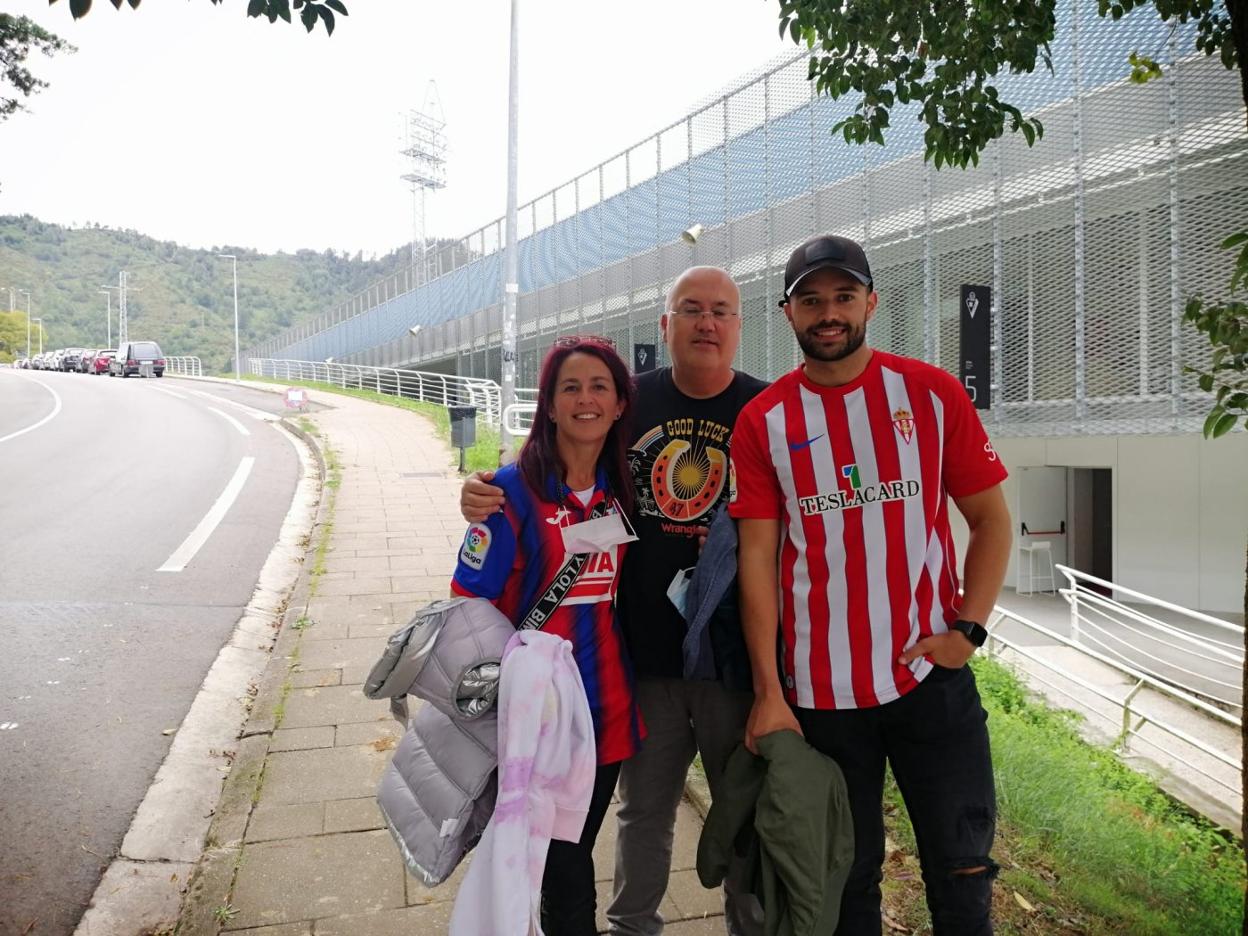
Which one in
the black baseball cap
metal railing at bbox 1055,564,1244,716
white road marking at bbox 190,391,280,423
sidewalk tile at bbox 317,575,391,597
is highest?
white road marking at bbox 190,391,280,423

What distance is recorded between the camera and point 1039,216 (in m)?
9.48

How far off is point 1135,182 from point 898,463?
7834 millimetres

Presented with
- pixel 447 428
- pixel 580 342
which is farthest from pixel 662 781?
pixel 447 428

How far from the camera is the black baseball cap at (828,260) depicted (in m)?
2.19

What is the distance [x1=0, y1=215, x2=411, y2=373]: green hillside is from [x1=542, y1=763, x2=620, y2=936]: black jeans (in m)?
99.2

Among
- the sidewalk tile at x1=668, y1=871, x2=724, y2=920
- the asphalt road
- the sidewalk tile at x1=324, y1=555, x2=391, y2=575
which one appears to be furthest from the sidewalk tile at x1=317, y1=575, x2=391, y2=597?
the sidewalk tile at x1=668, y1=871, x2=724, y2=920

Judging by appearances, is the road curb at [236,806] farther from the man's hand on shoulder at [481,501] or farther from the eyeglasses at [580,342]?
the eyeglasses at [580,342]

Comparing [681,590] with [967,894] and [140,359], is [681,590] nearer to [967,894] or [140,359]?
[967,894]

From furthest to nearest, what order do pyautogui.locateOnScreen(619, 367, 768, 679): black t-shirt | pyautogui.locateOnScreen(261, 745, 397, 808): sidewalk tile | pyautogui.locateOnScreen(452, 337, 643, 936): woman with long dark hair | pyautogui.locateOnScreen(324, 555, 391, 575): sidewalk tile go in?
pyautogui.locateOnScreen(324, 555, 391, 575): sidewalk tile → pyautogui.locateOnScreen(261, 745, 397, 808): sidewalk tile → pyautogui.locateOnScreen(619, 367, 768, 679): black t-shirt → pyautogui.locateOnScreen(452, 337, 643, 936): woman with long dark hair

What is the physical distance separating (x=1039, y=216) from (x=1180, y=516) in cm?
578

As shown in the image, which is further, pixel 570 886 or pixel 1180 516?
pixel 1180 516

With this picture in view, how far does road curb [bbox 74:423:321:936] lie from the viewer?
3.19 m

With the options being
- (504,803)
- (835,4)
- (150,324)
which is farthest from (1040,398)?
(150,324)

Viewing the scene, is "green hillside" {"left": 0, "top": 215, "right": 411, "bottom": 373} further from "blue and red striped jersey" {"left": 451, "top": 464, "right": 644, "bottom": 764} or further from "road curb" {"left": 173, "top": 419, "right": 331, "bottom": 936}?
"blue and red striped jersey" {"left": 451, "top": 464, "right": 644, "bottom": 764}
